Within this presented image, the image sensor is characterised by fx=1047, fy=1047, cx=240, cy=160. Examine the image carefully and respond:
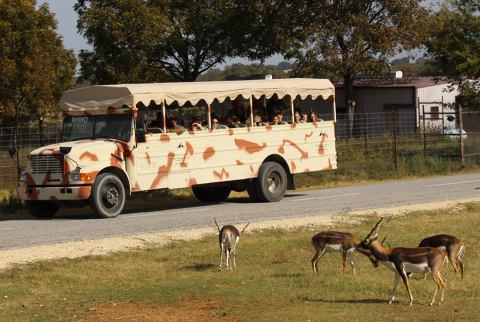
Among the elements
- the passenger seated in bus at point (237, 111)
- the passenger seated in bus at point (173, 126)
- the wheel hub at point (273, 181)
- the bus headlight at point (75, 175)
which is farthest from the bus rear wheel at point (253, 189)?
the bus headlight at point (75, 175)

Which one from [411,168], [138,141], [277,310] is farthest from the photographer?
[411,168]

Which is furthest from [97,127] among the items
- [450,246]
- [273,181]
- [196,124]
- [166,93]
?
[450,246]

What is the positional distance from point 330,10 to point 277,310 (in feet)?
143

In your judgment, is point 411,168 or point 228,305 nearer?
point 228,305

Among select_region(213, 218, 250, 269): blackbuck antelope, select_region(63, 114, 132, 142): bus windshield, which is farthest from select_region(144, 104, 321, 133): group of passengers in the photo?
select_region(213, 218, 250, 269): blackbuck antelope

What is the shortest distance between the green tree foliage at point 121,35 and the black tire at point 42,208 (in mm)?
31363

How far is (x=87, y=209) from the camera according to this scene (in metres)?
24.6

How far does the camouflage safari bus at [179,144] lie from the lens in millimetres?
21562

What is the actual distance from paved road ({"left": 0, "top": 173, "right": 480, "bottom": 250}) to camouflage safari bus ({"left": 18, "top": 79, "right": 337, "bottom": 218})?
23.2 inches

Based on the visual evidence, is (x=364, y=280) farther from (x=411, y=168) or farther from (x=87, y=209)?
(x=411, y=168)

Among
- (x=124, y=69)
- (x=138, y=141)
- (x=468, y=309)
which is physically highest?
(x=124, y=69)

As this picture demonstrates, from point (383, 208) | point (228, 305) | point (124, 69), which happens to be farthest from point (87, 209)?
point (124, 69)

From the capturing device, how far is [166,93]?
22.4 metres

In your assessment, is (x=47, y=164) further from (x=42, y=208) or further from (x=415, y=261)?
(x=415, y=261)
